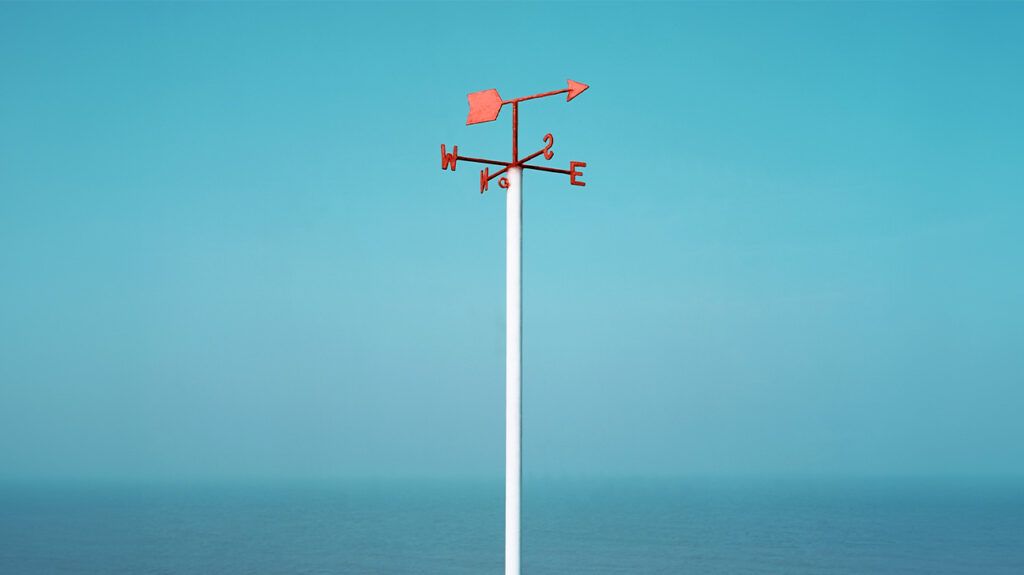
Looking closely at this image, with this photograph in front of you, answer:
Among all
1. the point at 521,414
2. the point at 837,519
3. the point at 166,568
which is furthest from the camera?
the point at 837,519

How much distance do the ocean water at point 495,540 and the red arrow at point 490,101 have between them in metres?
34.7

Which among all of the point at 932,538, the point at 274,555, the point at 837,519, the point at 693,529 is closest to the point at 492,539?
the point at 274,555

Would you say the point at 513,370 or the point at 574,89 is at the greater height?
the point at 574,89

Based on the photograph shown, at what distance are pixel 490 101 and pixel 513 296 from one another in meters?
1.70

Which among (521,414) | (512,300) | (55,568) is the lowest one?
(55,568)

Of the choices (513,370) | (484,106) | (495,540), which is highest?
(484,106)

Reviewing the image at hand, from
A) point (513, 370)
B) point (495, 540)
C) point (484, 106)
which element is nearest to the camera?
point (513, 370)

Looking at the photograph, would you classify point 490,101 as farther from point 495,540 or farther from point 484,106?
point 495,540

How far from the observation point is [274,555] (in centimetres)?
4888

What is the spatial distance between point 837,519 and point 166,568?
51401mm

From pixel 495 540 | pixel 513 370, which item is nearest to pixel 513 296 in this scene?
pixel 513 370

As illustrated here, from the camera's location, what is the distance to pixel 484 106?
28.7 ft

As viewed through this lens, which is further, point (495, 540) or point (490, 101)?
point (495, 540)

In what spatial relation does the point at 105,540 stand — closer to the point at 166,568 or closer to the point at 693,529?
the point at 166,568
